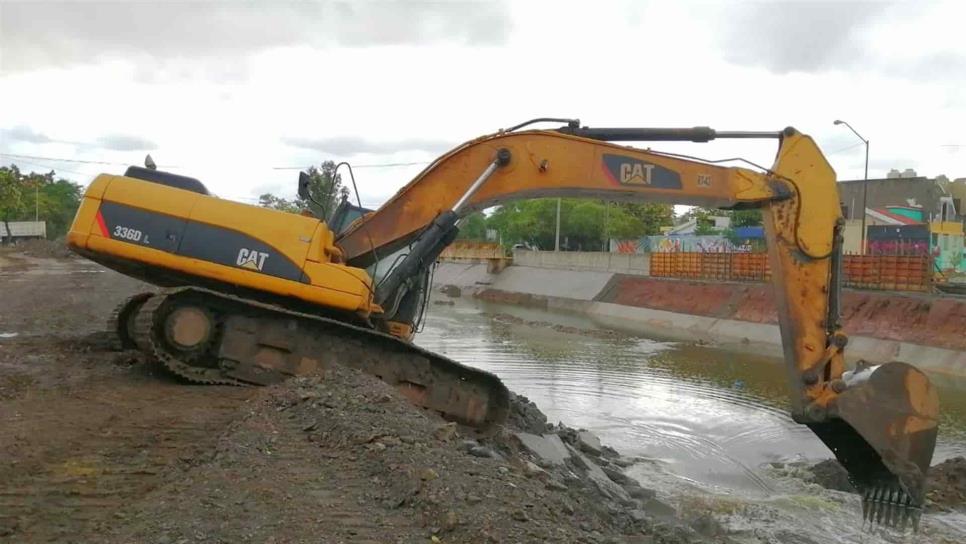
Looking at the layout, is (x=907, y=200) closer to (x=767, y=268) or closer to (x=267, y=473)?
(x=767, y=268)

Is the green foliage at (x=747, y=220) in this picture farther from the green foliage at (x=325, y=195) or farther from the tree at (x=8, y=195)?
the green foliage at (x=325, y=195)

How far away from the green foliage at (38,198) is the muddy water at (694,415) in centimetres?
4657

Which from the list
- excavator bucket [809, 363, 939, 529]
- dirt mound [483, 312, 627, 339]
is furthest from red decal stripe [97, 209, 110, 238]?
dirt mound [483, 312, 627, 339]

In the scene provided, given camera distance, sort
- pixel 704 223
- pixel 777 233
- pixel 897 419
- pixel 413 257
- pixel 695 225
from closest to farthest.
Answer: pixel 897 419
pixel 777 233
pixel 413 257
pixel 704 223
pixel 695 225

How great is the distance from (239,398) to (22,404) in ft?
5.65

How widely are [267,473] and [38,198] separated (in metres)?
77.8

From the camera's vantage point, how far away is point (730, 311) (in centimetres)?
3108

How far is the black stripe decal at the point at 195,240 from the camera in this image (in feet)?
25.9

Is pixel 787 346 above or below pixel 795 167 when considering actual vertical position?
below

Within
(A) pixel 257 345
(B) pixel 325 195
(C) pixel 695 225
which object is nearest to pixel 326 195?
(B) pixel 325 195

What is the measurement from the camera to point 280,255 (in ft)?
25.9

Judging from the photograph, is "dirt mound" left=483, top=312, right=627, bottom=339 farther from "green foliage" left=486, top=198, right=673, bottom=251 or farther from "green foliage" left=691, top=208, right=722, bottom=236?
"green foliage" left=486, top=198, right=673, bottom=251

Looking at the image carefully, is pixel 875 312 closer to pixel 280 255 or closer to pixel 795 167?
pixel 795 167

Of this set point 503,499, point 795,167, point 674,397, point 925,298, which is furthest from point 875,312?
point 503,499
